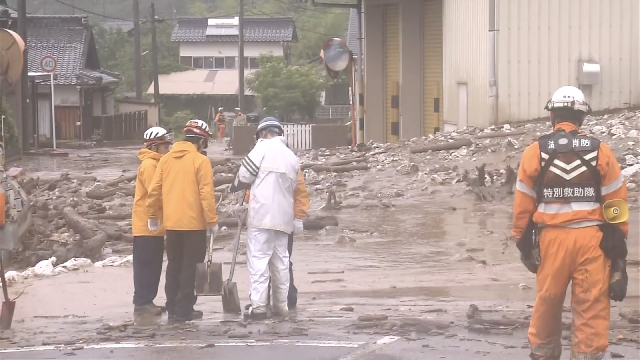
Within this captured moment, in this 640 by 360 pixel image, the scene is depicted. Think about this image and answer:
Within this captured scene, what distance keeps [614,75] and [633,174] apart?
17.9 feet

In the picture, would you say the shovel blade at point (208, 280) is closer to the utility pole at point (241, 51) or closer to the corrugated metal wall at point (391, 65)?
the corrugated metal wall at point (391, 65)

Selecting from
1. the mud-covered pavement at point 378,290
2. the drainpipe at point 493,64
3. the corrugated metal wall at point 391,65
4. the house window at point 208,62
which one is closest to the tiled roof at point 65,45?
the corrugated metal wall at point 391,65

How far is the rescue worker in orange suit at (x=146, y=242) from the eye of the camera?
9.13m

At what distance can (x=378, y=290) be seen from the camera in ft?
32.4

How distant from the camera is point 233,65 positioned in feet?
232

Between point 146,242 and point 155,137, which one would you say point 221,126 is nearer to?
point 155,137

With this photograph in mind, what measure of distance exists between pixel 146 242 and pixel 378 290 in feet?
7.28

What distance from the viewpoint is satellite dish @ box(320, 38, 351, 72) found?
2483 cm

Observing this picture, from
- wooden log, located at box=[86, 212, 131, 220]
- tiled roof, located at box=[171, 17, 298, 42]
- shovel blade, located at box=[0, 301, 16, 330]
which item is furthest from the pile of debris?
tiled roof, located at box=[171, 17, 298, 42]

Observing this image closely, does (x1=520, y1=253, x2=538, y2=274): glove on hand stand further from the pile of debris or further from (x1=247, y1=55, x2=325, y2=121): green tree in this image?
→ (x1=247, y1=55, x2=325, y2=121): green tree

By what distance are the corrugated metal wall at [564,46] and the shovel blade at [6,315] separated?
12744mm

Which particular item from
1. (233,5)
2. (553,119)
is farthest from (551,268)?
(233,5)

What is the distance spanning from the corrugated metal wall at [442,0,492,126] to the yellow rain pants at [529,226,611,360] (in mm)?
13994

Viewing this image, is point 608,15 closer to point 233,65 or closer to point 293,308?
point 293,308
